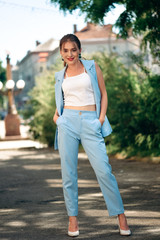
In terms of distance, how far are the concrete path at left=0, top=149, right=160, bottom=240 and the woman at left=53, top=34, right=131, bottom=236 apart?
0.29 meters

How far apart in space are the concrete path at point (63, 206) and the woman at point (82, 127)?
29 cm

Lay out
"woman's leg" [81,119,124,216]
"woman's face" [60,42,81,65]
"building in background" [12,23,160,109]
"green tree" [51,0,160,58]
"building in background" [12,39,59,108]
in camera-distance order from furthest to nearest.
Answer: "building in background" [12,39,59,108], "building in background" [12,23,160,109], "green tree" [51,0,160,58], "woman's face" [60,42,81,65], "woman's leg" [81,119,124,216]

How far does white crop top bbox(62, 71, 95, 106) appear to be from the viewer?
420 centimetres

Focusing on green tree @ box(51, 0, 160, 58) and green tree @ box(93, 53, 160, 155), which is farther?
green tree @ box(93, 53, 160, 155)

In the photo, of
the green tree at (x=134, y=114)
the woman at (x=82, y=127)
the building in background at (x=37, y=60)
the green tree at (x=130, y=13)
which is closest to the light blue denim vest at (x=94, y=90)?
the woman at (x=82, y=127)

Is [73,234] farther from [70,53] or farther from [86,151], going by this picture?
[70,53]

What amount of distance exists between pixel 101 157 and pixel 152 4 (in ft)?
15.0

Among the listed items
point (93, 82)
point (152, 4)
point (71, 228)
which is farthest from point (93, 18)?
point (71, 228)

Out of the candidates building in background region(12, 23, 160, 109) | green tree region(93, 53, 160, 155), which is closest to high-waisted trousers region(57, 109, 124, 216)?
green tree region(93, 53, 160, 155)

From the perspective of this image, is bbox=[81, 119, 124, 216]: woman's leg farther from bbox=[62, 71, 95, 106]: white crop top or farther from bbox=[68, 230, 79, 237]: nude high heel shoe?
bbox=[68, 230, 79, 237]: nude high heel shoe

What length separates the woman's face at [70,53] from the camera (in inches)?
169

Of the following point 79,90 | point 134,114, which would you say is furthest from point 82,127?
point 134,114

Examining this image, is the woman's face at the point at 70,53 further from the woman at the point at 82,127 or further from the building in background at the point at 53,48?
the building in background at the point at 53,48

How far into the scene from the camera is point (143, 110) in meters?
11.2
